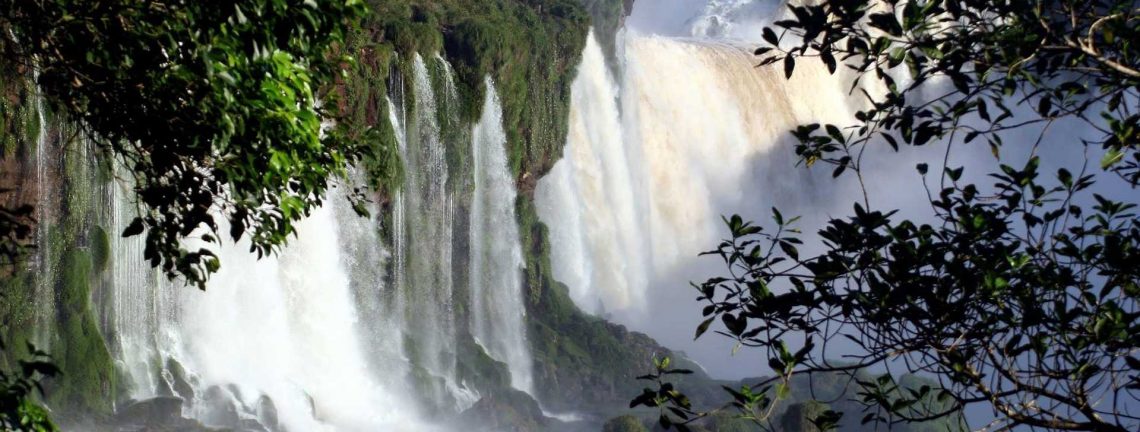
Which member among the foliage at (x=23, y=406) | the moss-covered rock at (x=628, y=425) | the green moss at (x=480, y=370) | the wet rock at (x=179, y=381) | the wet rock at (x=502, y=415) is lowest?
the foliage at (x=23, y=406)

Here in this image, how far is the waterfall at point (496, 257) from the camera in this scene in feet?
89.5

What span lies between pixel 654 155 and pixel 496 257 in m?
A: 10.6

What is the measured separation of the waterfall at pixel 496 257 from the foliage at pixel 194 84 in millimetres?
20813

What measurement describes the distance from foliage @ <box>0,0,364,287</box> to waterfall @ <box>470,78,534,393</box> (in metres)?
20.8

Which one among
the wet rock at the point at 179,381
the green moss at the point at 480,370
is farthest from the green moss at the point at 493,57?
the wet rock at the point at 179,381

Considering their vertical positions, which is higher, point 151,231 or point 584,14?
point 584,14

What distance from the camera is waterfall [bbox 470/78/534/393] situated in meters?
27.3

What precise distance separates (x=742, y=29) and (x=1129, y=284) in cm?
6014

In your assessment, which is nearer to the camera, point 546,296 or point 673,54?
point 546,296

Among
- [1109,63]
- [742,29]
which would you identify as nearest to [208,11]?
[1109,63]

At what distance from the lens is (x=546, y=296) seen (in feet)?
100

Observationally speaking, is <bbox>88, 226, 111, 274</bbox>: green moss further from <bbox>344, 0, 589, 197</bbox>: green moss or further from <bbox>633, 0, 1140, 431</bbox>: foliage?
<bbox>633, 0, 1140, 431</bbox>: foliage

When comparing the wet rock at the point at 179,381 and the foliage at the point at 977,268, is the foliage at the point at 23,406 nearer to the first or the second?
the foliage at the point at 977,268

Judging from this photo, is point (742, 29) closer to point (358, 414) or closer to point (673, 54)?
point (673, 54)
